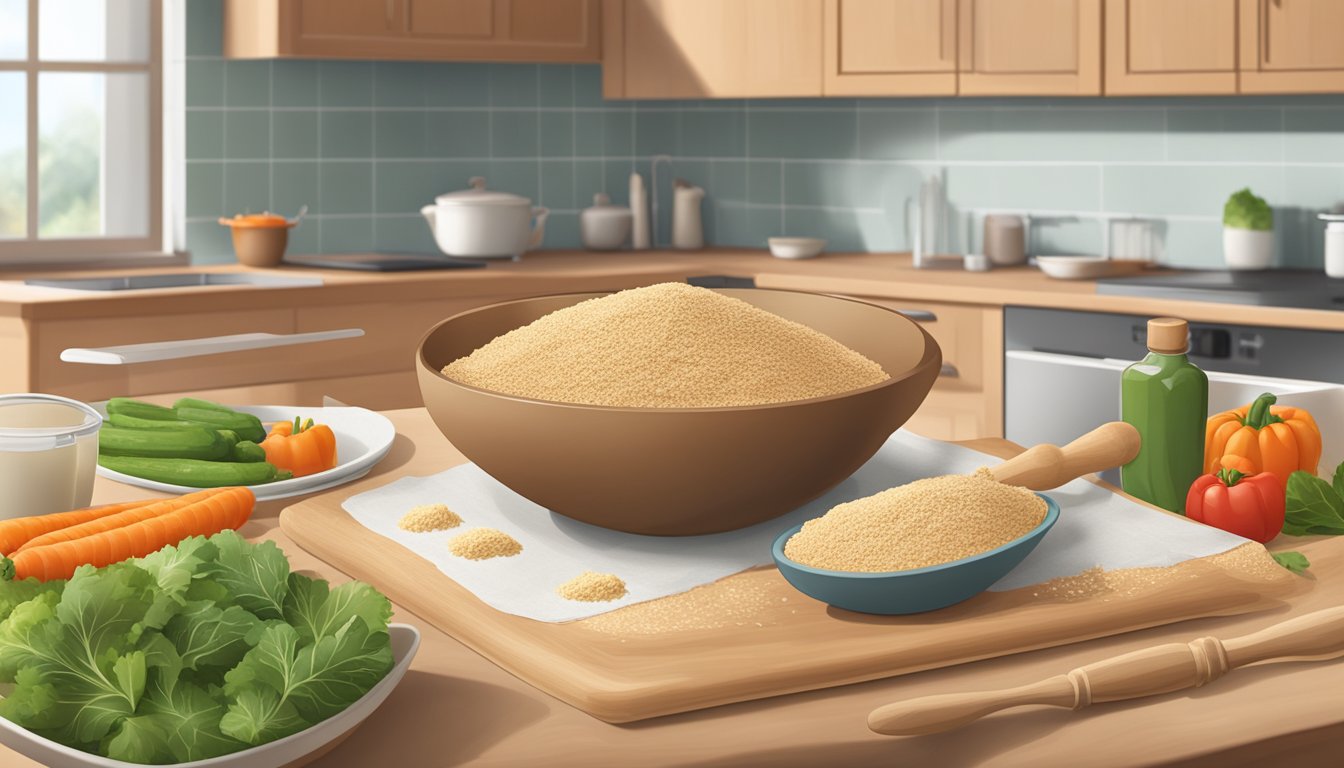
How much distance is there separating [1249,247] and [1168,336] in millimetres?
2424

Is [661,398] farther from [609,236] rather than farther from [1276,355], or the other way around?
[609,236]

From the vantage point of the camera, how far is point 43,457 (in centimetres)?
122

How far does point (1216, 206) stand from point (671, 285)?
274cm

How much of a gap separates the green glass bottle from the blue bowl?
1.12 ft

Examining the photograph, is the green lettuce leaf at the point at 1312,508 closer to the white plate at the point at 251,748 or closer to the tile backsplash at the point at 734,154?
the white plate at the point at 251,748

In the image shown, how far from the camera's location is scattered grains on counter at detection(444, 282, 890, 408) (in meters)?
1.16

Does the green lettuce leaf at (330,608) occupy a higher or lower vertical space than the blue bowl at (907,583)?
higher

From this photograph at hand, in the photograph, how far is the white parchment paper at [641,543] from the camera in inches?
41.9

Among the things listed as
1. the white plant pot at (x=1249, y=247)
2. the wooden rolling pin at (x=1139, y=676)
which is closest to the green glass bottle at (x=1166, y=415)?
the wooden rolling pin at (x=1139, y=676)

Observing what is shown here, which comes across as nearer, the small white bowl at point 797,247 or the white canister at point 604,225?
the small white bowl at point 797,247

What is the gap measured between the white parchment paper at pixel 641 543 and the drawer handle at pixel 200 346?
4.38ft

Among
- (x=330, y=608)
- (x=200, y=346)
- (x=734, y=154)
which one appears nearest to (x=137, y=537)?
(x=330, y=608)

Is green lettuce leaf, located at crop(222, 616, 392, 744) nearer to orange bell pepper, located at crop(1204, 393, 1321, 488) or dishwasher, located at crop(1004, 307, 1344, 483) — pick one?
orange bell pepper, located at crop(1204, 393, 1321, 488)

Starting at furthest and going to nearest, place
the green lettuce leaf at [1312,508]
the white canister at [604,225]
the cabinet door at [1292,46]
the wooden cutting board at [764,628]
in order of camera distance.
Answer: the white canister at [604,225] < the cabinet door at [1292,46] < the green lettuce leaf at [1312,508] < the wooden cutting board at [764,628]
